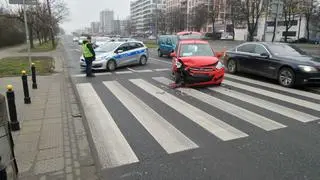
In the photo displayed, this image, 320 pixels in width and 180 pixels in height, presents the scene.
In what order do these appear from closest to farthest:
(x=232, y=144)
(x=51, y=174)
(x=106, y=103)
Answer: (x=51, y=174) → (x=232, y=144) → (x=106, y=103)

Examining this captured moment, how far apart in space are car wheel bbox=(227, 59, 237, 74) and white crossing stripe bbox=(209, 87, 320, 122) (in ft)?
13.3

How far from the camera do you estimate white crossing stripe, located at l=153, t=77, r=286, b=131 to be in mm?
5676

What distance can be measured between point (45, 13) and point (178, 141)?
37854mm

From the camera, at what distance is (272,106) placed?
23.5 feet

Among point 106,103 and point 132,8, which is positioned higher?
point 132,8

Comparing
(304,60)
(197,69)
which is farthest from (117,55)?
(304,60)

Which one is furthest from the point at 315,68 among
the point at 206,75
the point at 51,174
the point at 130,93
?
the point at 51,174

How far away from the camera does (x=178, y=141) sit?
4.91 metres

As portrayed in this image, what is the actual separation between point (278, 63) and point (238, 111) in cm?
444

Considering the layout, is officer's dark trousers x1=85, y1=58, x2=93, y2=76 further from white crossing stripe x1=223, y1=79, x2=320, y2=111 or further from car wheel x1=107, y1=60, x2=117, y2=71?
white crossing stripe x1=223, y1=79, x2=320, y2=111

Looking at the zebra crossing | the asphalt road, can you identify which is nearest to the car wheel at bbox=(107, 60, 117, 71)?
the zebra crossing

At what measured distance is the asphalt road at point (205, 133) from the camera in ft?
12.8

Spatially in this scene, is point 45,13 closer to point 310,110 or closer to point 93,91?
point 93,91

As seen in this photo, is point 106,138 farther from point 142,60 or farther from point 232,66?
point 142,60
